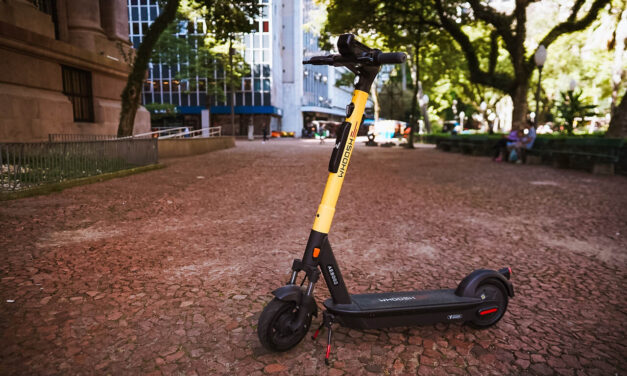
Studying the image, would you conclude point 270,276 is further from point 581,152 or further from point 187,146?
point 187,146

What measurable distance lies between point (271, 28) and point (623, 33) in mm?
41597

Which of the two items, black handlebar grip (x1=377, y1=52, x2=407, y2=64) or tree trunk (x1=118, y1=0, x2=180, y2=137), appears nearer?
black handlebar grip (x1=377, y1=52, x2=407, y2=64)

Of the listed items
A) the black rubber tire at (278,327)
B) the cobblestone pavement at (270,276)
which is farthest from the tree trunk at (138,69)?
the black rubber tire at (278,327)

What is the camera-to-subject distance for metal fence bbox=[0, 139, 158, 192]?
7777 mm

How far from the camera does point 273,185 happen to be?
10312 millimetres

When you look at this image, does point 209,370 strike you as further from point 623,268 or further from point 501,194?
point 501,194

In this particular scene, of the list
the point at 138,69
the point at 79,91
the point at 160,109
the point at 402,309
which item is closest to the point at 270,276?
the point at 402,309

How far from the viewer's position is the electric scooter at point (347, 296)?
2484 millimetres

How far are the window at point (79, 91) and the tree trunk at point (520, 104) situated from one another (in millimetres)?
17391

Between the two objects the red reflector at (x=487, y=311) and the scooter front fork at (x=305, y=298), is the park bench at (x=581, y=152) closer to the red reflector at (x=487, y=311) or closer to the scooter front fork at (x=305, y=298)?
the red reflector at (x=487, y=311)

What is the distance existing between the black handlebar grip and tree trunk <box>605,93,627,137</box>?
15566 mm

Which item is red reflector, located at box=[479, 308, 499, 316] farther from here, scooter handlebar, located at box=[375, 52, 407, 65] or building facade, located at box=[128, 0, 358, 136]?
building facade, located at box=[128, 0, 358, 136]

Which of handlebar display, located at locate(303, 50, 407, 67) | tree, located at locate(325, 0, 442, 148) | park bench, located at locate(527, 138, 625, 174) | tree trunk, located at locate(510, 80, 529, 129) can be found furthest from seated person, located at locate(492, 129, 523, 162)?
handlebar display, located at locate(303, 50, 407, 67)

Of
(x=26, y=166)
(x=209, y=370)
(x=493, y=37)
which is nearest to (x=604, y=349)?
(x=209, y=370)
